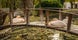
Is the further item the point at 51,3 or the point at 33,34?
the point at 51,3

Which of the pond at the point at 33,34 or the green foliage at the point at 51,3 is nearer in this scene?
the pond at the point at 33,34

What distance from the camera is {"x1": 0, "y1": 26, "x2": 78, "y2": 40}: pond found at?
381 inches

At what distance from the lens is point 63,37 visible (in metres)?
9.61

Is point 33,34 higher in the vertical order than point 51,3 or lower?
lower

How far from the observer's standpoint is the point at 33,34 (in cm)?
1020

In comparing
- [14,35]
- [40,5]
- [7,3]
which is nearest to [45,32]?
[14,35]

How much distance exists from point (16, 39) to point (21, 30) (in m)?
1.14

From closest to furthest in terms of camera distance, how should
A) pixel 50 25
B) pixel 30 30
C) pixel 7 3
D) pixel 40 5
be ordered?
1. pixel 50 25
2. pixel 30 30
3. pixel 7 3
4. pixel 40 5

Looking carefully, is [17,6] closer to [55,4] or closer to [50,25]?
[55,4]

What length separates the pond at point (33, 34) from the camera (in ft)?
31.7

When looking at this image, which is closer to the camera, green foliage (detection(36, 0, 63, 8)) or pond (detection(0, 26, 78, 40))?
pond (detection(0, 26, 78, 40))

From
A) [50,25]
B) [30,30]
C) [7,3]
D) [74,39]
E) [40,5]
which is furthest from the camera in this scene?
[40,5]

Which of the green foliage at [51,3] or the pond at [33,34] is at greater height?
the green foliage at [51,3]

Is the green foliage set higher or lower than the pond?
→ higher
